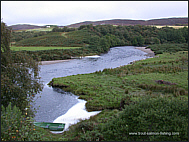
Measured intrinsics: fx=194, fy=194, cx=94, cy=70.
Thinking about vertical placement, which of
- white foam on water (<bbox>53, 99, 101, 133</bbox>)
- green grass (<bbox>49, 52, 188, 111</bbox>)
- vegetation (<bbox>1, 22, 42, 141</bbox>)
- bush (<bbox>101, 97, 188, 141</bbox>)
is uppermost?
vegetation (<bbox>1, 22, 42, 141</bbox>)

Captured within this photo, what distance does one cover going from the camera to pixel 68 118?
547 inches

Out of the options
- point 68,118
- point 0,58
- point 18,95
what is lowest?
point 68,118

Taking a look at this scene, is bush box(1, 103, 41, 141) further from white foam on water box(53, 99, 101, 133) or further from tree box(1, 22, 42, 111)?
white foam on water box(53, 99, 101, 133)

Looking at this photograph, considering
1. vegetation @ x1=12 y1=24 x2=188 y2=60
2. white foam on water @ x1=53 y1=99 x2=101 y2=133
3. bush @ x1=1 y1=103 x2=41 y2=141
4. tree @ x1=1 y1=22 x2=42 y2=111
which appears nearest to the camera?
bush @ x1=1 y1=103 x2=41 y2=141

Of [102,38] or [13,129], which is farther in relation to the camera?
[102,38]

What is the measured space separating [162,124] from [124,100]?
21.6 feet

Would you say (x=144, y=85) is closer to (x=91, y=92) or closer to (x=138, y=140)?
(x=91, y=92)

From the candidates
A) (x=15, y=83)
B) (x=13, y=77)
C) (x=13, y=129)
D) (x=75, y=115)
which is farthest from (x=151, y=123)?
(x=75, y=115)

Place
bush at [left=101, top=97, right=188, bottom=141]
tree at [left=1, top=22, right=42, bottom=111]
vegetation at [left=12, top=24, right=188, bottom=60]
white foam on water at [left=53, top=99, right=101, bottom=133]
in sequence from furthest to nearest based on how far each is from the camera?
vegetation at [left=12, top=24, right=188, bottom=60]
white foam on water at [left=53, top=99, right=101, bottom=133]
tree at [left=1, top=22, right=42, bottom=111]
bush at [left=101, top=97, right=188, bottom=141]

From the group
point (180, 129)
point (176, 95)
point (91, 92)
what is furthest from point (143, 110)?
point (91, 92)

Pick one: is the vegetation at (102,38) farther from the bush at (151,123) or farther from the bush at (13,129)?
the bush at (13,129)

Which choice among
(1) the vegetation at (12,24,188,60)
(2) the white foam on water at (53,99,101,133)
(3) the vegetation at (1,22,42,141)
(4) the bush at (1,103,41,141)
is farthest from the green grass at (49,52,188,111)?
(1) the vegetation at (12,24,188,60)

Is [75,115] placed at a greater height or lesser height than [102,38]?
lesser

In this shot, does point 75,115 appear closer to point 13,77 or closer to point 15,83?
point 15,83
